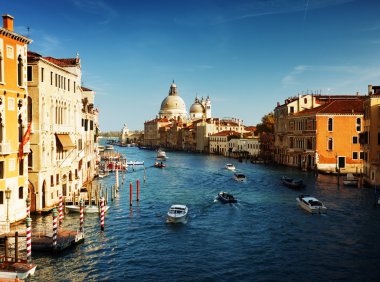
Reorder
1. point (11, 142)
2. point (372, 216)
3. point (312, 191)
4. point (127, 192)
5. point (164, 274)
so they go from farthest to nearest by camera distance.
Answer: point (127, 192)
point (312, 191)
point (372, 216)
point (11, 142)
point (164, 274)

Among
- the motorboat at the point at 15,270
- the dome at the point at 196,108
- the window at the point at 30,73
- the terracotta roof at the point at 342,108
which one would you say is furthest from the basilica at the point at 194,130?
the motorboat at the point at 15,270

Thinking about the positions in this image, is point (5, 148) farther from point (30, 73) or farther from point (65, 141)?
point (65, 141)

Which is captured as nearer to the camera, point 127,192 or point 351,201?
point 351,201

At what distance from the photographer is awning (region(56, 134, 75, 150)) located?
26391 millimetres

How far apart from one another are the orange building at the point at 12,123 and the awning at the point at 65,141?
4.81 m

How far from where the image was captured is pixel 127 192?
121 feet

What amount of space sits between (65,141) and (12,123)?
7037 millimetres

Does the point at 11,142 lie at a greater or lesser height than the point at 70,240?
greater

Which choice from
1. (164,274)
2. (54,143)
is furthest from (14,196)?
(164,274)

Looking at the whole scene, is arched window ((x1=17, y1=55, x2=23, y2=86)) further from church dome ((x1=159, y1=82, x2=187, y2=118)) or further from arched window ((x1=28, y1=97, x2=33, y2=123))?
church dome ((x1=159, y1=82, x2=187, y2=118))

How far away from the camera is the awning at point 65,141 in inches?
1039

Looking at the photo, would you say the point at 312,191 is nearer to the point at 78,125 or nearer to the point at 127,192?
the point at 127,192

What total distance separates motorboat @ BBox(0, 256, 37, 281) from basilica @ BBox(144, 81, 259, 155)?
232 ft

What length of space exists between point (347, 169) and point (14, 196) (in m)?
37.5
